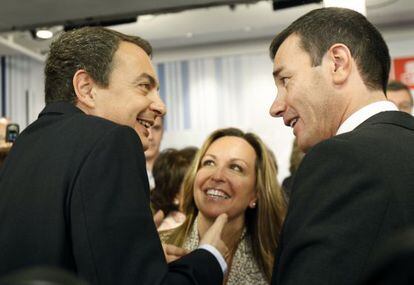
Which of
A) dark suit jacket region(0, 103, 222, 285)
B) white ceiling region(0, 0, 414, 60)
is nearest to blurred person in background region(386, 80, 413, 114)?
white ceiling region(0, 0, 414, 60)

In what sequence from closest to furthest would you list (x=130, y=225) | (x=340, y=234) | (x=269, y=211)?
1. (x=340, y=234)
2. (x=130, y=225)
3. (x=269, y=211)

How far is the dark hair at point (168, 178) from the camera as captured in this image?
2.72m

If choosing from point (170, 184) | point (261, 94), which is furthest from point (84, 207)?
point (261, 94)

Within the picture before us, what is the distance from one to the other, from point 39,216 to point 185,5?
2.54 m

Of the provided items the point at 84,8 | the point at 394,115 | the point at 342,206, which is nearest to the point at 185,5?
the point at 84,8

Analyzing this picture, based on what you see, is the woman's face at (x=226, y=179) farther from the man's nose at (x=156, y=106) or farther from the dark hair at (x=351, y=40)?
the dark hair at (x=351, y=40)

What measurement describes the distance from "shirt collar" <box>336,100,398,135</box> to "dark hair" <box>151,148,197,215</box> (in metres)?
1.65

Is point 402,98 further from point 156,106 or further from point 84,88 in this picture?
point 84,88

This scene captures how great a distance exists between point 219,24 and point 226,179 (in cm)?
270

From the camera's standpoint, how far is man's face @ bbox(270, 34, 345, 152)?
1.25m

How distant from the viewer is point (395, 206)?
2.92ft

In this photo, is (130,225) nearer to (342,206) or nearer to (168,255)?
(342,206)

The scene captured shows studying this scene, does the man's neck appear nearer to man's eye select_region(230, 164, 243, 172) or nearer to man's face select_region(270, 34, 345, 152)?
man's face select_region(270, 34, 345, 152)

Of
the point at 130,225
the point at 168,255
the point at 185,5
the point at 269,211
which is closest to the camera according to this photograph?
the point at 130,225
